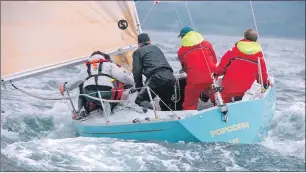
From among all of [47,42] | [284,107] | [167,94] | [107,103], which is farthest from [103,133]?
[284,107]

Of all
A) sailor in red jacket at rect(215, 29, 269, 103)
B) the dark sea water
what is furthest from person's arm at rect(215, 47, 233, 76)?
the dark sea water

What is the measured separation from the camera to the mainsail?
674 centimetres

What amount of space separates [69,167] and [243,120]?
2.19 meters

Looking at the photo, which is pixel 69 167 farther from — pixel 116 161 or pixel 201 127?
pixel 201 127

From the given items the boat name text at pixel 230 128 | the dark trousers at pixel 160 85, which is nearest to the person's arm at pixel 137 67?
the dark trousers at pixel 160 85

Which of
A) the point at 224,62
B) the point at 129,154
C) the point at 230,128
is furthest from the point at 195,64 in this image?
the point at 129,154

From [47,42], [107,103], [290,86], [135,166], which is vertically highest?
[47,42]

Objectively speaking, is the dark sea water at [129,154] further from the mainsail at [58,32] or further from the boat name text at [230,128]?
the mainsail at [58,32]

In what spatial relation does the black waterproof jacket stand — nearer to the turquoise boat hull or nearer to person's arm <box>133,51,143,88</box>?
person's arm <box>133,51,143,88</box>

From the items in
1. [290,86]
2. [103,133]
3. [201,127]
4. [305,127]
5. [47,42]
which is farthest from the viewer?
[290,86]

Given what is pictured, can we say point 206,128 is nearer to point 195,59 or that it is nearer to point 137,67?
point 195,59

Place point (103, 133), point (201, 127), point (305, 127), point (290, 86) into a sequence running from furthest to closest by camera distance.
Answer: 1. point (290, 86)
2. point (305, 127)
3. point (103, 133)
4. point (201, 127)

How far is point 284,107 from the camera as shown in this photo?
448 inches

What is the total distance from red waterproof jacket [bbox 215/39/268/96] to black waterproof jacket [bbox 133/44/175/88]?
29.5 inches
